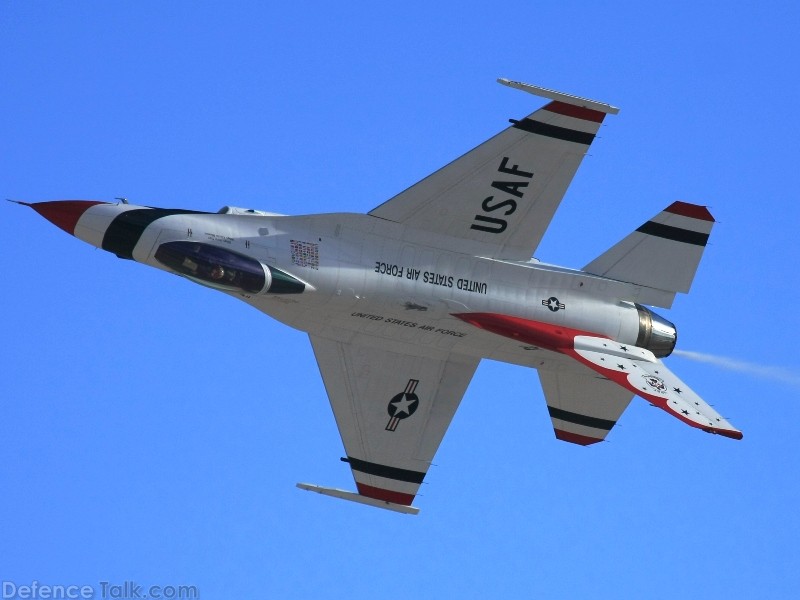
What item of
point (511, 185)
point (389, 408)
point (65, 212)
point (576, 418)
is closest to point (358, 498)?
point (389, 408)

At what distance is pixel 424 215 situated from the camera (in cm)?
2380

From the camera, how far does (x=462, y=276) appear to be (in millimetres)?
23750

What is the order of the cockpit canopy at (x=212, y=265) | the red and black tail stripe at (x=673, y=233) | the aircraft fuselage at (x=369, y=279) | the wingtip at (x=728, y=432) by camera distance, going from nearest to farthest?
the cockpit canopy at (x=212, y=265), the aircraft fuselage at (x=369, y=279), the wingtip at (x=728, y=432), the red and black tail stripe at (x=673, y=233)

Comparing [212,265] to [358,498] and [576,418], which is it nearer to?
[358,498]

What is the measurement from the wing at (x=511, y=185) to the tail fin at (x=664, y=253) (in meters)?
1.43

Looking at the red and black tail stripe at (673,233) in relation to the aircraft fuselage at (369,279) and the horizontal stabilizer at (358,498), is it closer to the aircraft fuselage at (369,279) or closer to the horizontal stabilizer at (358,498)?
the aircraft fuselage at (369,279)

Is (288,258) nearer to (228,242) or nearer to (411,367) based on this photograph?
(228,242)

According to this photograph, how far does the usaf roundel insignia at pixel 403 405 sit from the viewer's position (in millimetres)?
25922

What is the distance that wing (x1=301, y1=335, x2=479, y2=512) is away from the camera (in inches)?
998

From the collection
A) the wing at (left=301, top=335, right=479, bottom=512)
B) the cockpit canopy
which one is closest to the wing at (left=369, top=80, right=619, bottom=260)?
the wing at (left=301, top=335, right=479, bottom=512)

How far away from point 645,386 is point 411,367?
13.7ft

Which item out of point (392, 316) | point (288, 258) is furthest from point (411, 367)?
point (288, 258)

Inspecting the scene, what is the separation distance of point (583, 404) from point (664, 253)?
3046 millimetres

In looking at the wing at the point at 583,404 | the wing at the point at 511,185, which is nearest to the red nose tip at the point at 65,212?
the wing at the point at 511,185
